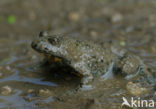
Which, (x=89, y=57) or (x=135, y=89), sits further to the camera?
(x=89, y=57)

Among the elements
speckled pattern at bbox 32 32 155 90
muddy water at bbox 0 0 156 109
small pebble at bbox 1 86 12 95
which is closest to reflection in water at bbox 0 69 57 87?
muddy water at bbox 0 0 156 109

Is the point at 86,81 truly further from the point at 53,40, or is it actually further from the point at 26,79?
the point at 26,79

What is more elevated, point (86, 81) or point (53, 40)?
point (53, 40)

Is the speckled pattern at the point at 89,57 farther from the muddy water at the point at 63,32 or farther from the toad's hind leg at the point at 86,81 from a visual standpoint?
the muddy water at the point at 63,32

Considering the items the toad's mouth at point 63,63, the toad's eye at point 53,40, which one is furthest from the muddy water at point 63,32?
the toad's eye at point 53,40

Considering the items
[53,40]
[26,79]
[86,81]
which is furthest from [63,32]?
[86,81]

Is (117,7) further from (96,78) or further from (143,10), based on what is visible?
(96,78)

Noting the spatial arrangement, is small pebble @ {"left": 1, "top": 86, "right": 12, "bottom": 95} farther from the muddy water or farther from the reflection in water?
the reflection in water
